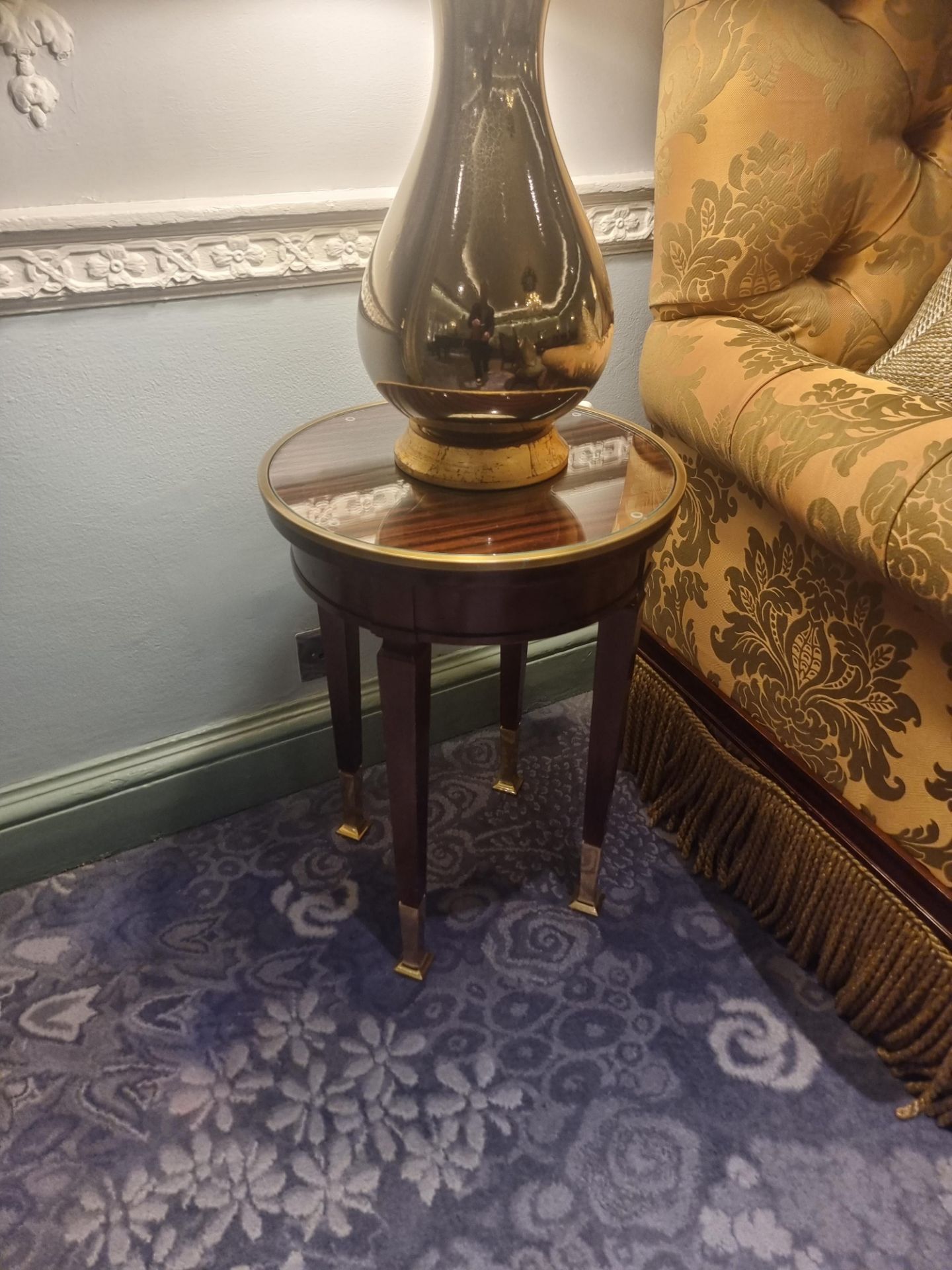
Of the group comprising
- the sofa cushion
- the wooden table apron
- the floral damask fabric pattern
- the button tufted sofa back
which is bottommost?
the floral damask fabric pattern

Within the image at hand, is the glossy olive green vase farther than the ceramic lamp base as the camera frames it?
No

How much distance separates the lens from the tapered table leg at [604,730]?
0.92 meters

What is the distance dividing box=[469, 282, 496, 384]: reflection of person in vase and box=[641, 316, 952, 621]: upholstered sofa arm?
0.32 metres

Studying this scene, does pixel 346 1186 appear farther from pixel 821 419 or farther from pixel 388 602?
pixel 821 419

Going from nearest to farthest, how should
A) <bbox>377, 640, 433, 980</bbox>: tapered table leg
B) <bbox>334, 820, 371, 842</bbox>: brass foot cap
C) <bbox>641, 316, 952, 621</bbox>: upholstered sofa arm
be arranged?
<bbox>641, 316, 952, 621</bbox>: upholstered sofa arm, <bbox>377, 640, 433, 980</bbox>: tapered table leg, <bbox>334, 820, 371, 842</bbox>: brass foot cap

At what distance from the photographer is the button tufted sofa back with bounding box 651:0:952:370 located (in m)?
0.95

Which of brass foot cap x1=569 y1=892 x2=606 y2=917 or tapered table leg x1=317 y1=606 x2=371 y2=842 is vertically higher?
tapered table leg x1=317 y1=606 x2=371 y2=842

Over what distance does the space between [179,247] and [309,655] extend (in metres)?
0.56

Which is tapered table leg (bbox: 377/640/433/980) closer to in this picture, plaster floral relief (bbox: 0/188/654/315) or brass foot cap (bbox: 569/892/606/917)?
brass foot cap (bbox: 569/892/606/917)

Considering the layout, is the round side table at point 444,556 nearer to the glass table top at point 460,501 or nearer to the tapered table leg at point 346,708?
the glass table top at point 460,501

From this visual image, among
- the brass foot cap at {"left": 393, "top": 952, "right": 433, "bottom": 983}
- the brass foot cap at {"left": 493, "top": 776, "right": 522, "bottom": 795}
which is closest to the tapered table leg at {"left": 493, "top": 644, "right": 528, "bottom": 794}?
the brass foot cap at {"left": 493, "top": 776, "right": 522, "bottom": 795}

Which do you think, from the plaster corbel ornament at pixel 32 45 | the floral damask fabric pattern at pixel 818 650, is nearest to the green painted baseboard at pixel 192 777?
the floral damask fabric pattern at pixel 818 650

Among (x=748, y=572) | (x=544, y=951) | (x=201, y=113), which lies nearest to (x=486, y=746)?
(x=544, y=951)

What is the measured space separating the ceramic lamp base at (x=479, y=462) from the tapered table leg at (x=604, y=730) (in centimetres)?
17
